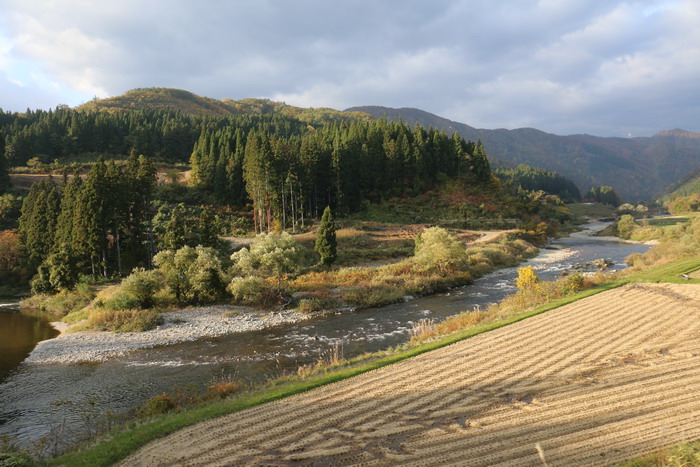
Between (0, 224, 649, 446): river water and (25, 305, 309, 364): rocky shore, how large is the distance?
956 mm

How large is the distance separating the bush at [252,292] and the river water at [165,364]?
5375 millimetres

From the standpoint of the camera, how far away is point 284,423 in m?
11.4

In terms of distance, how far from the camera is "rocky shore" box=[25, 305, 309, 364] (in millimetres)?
22969

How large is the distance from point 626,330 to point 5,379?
1174 inches

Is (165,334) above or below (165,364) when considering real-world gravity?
above

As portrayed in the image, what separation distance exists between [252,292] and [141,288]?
27.7ft

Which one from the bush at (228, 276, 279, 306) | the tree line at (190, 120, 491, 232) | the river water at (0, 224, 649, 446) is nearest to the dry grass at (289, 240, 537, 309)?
the river water at (0, 224, 649, 446)

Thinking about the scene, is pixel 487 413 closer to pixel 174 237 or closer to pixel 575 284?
pixel 575 284

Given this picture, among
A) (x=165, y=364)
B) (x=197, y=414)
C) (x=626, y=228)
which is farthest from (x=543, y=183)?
(x=197, y=414)

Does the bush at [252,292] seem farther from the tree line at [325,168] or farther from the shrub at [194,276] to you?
the tree line at [325,168]

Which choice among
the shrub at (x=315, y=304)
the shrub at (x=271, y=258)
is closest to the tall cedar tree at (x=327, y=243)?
the shrub at (x=271, y=258)

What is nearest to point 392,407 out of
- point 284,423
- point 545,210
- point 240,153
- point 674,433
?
point 284,423

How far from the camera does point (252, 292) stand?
31.6m

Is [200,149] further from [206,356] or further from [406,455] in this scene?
[406,455]
